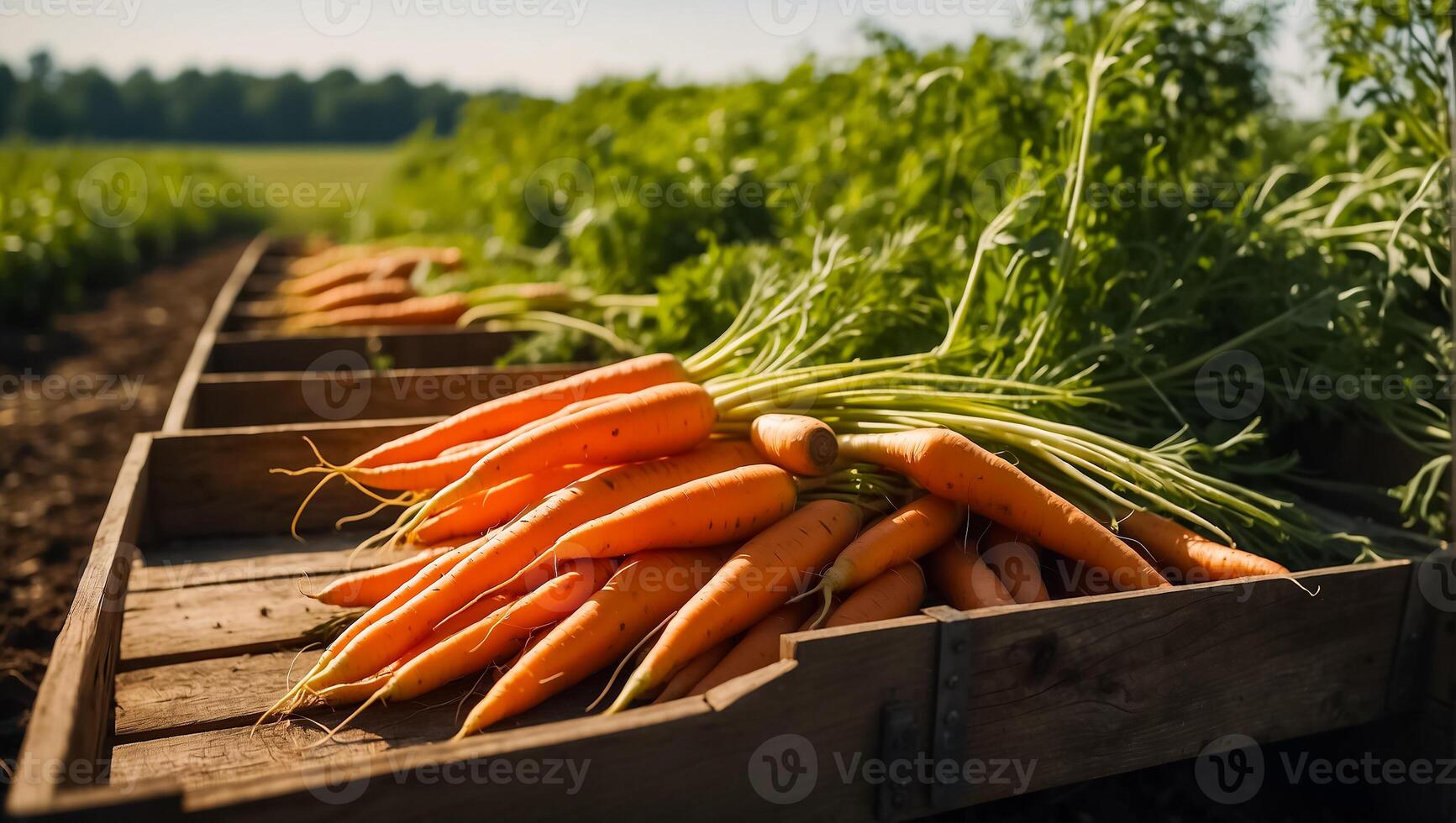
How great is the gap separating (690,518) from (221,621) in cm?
115

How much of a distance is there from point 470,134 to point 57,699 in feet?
30.6

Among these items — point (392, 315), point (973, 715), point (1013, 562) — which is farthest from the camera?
point (392, 315)

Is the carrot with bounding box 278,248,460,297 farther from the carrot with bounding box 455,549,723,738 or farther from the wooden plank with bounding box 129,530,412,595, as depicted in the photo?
the carrot with bounding box 455,549,723,738

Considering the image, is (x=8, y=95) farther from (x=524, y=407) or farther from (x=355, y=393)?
(x=524, y=407)

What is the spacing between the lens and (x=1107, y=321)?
257 cm

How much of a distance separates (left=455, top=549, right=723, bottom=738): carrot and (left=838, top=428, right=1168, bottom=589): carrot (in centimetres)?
→ 52

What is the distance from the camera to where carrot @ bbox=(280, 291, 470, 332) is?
4.54 metres

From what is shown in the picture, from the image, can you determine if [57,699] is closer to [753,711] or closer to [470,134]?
[753,711]

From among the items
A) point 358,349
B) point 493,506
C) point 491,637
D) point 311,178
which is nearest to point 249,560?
point 493,506

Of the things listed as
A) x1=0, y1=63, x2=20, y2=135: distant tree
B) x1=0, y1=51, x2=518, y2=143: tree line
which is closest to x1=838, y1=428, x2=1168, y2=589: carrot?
x1=0, y1=51, x2=518, y2=143: tree line

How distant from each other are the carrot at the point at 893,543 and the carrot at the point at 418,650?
2.15 feet

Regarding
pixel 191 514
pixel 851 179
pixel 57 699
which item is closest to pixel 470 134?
pixel 851 179

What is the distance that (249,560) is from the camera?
2.45 metres

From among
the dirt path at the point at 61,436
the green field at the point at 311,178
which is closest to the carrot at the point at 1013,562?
the dirt path at the point at 61,436
